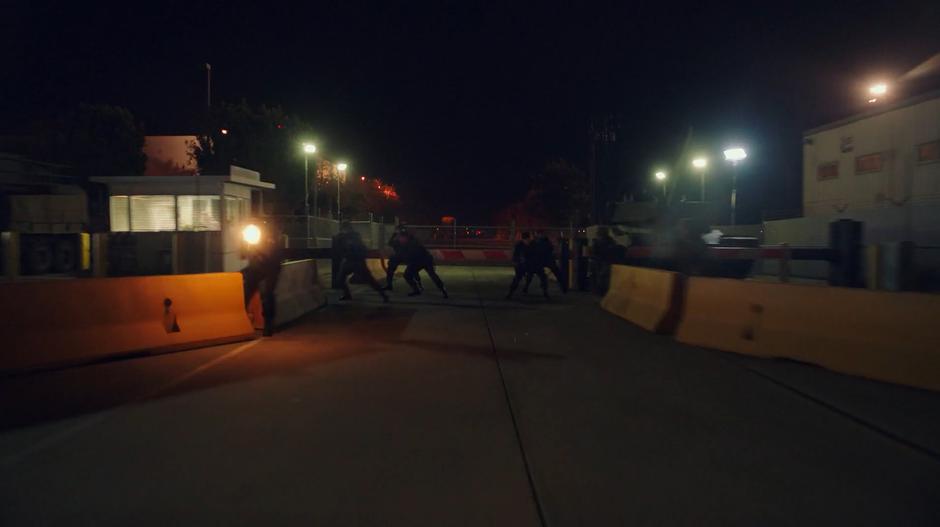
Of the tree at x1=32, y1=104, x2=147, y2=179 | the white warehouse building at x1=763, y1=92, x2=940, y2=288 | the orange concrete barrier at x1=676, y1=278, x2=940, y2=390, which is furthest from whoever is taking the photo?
the tree at x1=32, y1=104, x2=147, y2=179

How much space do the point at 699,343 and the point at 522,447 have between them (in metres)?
5.28

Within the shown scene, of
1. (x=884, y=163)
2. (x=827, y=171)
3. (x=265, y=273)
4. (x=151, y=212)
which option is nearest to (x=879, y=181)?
(x=884, y=163)

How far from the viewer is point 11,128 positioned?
59406mm

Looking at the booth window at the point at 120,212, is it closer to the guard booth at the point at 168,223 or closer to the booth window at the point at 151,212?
the guard booth at the point at 168,223

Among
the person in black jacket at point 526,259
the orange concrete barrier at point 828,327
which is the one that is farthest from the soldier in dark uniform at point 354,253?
the orange concrete barrier at point 828,327

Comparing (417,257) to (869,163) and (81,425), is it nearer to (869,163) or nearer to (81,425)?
(81,425)

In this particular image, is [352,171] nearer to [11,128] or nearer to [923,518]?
[11,128]

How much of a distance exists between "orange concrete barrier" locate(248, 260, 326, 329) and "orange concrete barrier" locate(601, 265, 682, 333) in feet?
19.0

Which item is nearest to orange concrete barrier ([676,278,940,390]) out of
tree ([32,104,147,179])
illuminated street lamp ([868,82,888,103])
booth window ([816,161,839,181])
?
booth window ([816,161,839,181])

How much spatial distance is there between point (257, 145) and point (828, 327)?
151 feet

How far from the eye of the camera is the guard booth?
23125 mm

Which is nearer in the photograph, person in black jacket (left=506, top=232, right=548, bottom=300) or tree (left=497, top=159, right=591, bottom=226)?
person in black jacket (left=506, top=232, right=548, bottom=300)

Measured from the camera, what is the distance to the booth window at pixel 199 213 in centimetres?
2369

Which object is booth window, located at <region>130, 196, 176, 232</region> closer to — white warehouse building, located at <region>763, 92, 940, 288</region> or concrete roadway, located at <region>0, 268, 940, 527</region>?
concrete roadway, located at <region>0, 268, 940, 527</region>
